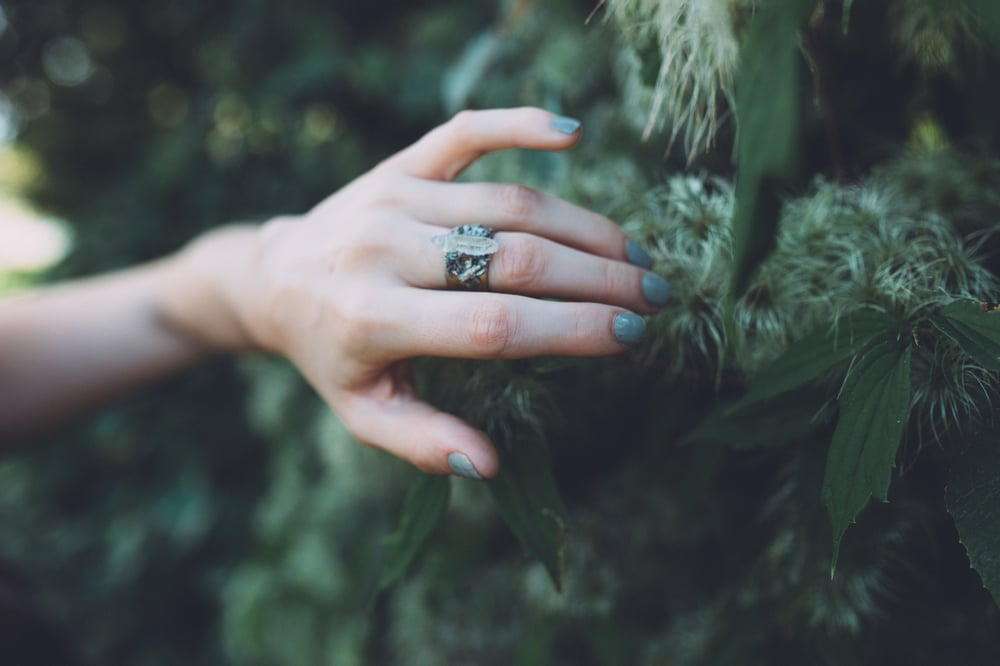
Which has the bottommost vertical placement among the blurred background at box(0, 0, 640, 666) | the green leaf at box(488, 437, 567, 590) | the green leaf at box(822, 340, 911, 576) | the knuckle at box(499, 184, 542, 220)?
the blurred background at box(0, 0, 640, 666)

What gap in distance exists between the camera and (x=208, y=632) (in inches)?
77.7

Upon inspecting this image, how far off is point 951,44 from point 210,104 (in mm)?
1843

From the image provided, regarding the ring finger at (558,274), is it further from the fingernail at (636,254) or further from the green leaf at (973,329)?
the green leaf at (973,329)

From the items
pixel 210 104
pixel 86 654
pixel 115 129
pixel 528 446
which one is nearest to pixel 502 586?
pixel 528 446

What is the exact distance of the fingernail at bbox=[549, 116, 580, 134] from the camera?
49 cm

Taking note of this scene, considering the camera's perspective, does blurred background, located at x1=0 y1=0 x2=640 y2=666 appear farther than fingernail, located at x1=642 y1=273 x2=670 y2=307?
Yes

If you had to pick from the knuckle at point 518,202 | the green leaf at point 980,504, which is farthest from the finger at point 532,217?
the green leaf at point 980,504

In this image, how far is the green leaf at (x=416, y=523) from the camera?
0.51 m

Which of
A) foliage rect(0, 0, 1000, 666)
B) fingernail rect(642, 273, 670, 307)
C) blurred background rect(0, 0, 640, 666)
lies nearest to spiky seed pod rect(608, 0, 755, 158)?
foliage rect(0, 0, 1000, 666)

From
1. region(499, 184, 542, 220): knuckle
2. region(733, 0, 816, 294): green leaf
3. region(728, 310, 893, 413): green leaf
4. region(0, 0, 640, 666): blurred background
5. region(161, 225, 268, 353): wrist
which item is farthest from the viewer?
region(0, 0, 640, 666): blurred background

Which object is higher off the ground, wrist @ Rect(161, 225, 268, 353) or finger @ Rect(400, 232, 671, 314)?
finger @ Rect(400, 232, 671, 314)

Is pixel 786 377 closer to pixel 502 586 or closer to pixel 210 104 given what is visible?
pixel 502 586

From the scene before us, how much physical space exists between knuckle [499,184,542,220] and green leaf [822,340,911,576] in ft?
0.83

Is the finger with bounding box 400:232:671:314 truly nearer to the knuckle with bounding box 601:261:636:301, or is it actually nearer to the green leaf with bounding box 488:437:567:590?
the knuckle with bounding box 601:261:636:301
